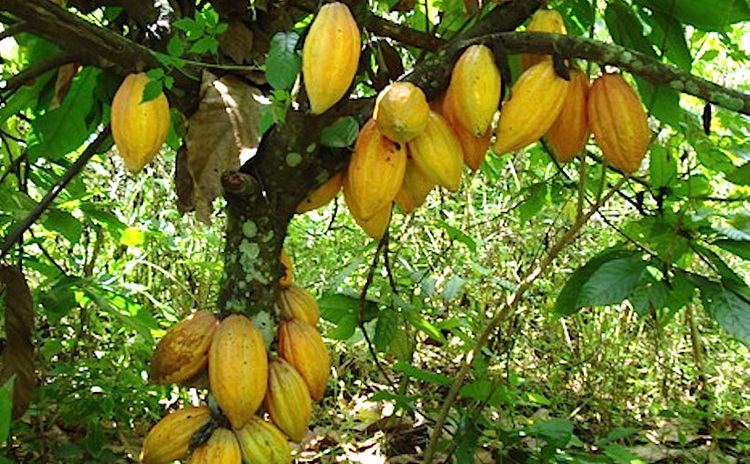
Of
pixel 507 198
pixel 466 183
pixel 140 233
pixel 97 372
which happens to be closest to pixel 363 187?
pixel 140 233

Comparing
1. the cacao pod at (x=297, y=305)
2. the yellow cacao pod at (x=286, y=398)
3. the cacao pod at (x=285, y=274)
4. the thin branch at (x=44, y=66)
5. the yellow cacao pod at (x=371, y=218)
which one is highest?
the thin branch at (x=44, y=66)

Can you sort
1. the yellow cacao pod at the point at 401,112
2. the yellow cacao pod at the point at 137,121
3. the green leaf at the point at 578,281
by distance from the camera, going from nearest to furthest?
the yellow cacao pod at the point at 401,112, the yellow cacao pod at the point at 137,121, the green leaf at the point at 578,281

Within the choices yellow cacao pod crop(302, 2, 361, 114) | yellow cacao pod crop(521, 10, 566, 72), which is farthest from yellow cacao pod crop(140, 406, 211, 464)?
yellow cacao pod crop(521, 10, 566, 72)

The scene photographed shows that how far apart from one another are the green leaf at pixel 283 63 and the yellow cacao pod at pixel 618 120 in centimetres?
42

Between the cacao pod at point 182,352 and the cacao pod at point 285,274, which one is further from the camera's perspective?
the cacao pod at point 285,274

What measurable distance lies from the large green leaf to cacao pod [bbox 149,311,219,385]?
2.85 ft

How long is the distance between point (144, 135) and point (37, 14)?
0.70 feet

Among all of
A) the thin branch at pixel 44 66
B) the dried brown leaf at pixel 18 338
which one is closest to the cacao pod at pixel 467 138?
the thin branch at pixel 44 66

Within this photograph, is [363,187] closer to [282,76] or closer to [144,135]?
[282,76]

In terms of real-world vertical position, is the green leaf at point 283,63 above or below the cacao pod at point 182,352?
above

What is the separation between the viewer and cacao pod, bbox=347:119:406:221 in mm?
1145

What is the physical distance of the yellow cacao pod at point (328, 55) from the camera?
3.68ft

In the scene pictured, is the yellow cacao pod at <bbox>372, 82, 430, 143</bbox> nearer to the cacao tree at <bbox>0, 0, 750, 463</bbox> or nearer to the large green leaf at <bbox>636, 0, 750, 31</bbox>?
the cacao tree at <bbox>0, 0, 750, 463</bbox>

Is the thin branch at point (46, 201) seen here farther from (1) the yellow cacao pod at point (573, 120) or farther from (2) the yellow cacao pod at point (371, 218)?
(1) the yellow cacao pod at point (573, 120)
